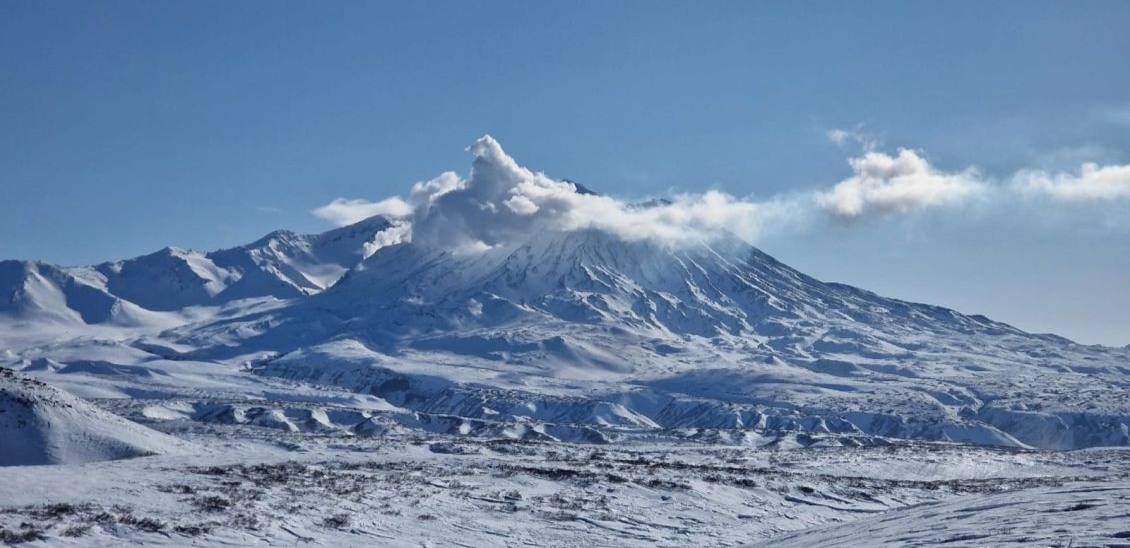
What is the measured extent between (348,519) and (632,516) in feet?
36.8

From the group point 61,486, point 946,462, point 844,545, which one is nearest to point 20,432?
point 61,486

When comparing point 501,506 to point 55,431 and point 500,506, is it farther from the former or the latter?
point 55,431

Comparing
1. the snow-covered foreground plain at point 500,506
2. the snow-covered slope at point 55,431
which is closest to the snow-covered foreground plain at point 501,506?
the snow-covered foreground plain at point 500,506

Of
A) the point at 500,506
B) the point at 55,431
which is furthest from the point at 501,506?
the point at 55,431

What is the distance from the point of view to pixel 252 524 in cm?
3073

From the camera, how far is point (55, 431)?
5234 cm

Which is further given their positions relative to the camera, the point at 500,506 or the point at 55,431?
the point at 55,431

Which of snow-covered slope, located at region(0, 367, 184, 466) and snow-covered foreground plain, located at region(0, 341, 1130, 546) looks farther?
snow-covered slope, located at region(0, 367, 184, 466)

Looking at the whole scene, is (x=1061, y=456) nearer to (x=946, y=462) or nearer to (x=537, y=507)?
(x=946, y=462)

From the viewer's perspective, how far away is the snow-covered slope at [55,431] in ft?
165

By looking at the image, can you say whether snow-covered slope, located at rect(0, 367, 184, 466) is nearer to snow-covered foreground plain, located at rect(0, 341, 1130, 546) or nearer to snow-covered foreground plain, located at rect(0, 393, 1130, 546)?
snow-covered foreground plain, located at rect(0, 341, 1130, 546)

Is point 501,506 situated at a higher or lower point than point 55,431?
higher

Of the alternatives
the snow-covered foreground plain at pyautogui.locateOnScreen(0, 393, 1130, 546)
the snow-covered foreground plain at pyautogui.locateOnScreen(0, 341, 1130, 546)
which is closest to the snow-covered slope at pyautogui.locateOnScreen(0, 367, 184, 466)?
the snow-covered foreground plain at pyautogui.locateOnScreen(0, 341, 1130, 546)

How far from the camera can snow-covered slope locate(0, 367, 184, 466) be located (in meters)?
50.2
